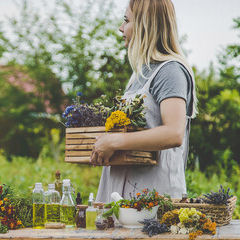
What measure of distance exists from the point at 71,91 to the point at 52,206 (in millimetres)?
4920

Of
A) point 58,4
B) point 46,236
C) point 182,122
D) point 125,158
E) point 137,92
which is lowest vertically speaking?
point 46,236

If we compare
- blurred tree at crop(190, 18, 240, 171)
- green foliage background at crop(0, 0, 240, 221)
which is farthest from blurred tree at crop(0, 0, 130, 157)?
blurred tree at crop(190, 18, 240, 171)

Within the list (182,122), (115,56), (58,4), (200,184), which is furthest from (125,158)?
(58,4)

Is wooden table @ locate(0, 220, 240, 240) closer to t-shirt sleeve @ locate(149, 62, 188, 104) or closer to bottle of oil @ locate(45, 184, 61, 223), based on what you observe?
bottle of oil @ locate(45, 184, 61, 223)

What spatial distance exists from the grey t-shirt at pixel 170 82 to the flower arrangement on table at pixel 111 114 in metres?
0.10

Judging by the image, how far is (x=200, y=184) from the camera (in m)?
5.91

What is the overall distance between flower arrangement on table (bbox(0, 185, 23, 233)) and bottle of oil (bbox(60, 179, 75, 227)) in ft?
0.74

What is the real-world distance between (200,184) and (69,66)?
302 cm

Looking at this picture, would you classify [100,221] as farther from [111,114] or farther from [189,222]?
[111,114]

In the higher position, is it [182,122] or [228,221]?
[182,122]

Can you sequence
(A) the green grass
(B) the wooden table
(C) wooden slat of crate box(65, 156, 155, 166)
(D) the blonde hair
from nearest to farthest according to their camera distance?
(B) the wooden table → (C) wooden slat of crate box(65, 156, 155, 166) → (D) the blonde hair → (A) the green grass

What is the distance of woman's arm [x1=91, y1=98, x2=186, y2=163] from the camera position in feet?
7.10

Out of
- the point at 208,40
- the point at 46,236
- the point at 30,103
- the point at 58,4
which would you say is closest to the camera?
the point at 46,236

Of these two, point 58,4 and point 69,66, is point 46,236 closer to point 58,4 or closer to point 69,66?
point 69,66
